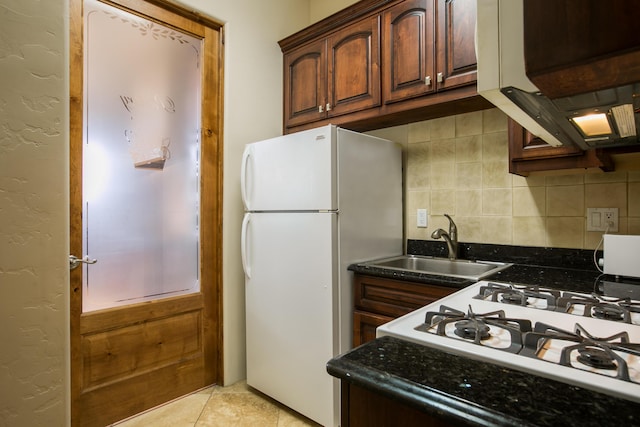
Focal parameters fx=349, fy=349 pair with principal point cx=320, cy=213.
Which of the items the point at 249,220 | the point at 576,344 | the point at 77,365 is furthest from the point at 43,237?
the point at 576,344

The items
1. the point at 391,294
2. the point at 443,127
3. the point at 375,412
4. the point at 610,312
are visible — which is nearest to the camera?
the point at 375,412

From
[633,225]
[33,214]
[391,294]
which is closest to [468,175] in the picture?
[633,225]

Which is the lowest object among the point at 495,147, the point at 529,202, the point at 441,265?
the point at 441,265

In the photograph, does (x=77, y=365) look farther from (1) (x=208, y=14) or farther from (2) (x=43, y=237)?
(1) (x=208, y=14)

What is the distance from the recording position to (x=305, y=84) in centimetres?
250

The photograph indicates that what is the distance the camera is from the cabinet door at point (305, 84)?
2.38 metres

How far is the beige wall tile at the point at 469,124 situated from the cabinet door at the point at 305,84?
86 centimetres

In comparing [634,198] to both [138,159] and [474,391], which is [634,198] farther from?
[138,159]

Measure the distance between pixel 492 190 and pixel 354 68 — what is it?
1119mm

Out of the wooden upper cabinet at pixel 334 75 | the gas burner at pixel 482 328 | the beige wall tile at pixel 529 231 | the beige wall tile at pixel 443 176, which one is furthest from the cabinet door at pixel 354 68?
the gas burner at pixel 482 328

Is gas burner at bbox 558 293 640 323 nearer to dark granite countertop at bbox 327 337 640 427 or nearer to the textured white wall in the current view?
dark granite countertop at bbox 327 337 640 427

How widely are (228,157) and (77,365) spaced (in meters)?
1.43

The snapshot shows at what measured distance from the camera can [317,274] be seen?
6.10 feet

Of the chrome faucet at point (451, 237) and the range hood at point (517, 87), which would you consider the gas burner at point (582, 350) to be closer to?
the range hood at point (517, 87)
